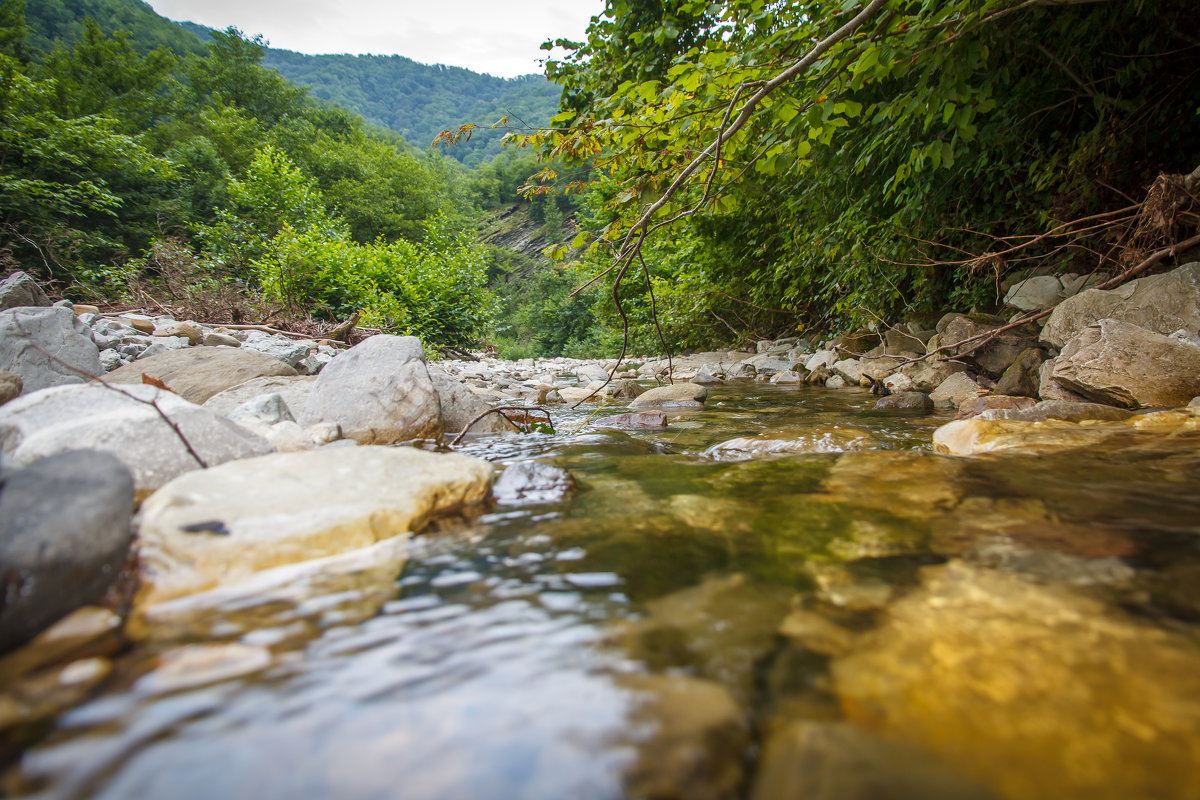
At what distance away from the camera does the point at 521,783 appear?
725 millimetres

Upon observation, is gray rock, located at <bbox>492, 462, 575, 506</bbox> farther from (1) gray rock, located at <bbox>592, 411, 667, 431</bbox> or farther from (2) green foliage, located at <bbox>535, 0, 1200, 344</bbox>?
(1) gray rock, located at <bbox>592, 411, 667, 431</bbox>

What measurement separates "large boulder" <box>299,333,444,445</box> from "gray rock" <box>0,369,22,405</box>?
53.4 inches

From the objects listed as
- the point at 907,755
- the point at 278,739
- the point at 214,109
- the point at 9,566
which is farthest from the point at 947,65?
the point at 214,109

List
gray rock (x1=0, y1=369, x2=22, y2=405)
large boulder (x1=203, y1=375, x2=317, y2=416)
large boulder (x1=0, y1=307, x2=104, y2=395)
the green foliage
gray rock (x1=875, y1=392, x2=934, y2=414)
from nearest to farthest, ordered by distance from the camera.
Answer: gray rock (x1=0, y1=369, x2=22, y2=405) → the green foliage → large boulder (x1=0, y1=307, x2=104, y2=395) → large boulder (x1=203, y1=375, x2=317, y2=416) → gray rock (x1=875, y1=392, x2=934, y2=414)

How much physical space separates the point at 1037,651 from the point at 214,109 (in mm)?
36125

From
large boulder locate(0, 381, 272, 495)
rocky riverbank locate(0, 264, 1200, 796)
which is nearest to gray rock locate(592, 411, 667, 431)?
rocky riverbank locate(0, 264, 1200, 796)

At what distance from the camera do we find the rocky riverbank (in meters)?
1.08

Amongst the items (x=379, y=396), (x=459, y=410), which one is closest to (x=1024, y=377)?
(x=459, y=410)

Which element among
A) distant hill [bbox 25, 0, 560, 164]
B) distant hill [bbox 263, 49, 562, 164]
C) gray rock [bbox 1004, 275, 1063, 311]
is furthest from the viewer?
distant hill [bbox 263, 49, 562, 164]

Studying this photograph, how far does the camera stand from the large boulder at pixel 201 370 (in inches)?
159

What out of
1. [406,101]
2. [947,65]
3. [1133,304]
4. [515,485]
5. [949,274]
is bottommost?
[515,485]

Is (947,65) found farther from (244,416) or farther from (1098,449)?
(244,416)

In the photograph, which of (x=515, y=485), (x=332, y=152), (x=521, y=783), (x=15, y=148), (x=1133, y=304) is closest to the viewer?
(x=521, y=783)

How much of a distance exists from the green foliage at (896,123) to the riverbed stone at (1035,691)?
1930 mm
